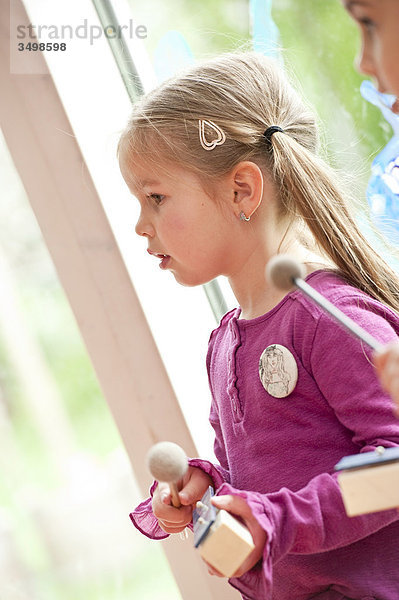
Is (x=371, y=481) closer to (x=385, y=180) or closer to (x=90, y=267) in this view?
(x=385, y=180)

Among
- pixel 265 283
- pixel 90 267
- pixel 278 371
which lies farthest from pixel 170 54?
pixel 278 371

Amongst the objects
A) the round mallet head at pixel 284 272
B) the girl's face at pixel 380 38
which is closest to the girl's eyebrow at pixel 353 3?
the girl's face at pixel 380 38

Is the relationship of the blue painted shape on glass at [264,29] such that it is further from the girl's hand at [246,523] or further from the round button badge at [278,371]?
the girl's hand at [246,523]

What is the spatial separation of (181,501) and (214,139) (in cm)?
39

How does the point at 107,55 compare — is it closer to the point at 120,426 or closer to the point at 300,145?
the point at 300,145

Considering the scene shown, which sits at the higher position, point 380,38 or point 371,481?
point 380,38

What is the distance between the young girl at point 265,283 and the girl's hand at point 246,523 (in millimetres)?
99

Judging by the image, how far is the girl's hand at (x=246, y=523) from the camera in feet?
1.83

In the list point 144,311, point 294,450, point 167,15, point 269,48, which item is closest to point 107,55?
point 167,15

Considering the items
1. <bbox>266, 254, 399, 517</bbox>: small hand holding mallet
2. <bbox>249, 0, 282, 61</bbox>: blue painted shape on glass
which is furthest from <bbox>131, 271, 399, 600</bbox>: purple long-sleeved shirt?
<bbox>249, 0, 282, 61</bbox>: blue painted shape on glass

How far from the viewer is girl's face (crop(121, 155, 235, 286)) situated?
81 centimetres

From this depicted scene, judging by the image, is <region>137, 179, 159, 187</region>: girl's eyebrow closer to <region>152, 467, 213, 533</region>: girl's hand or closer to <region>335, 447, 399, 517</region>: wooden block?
<region>152, 467, 213, 533</region>: girl's hand
